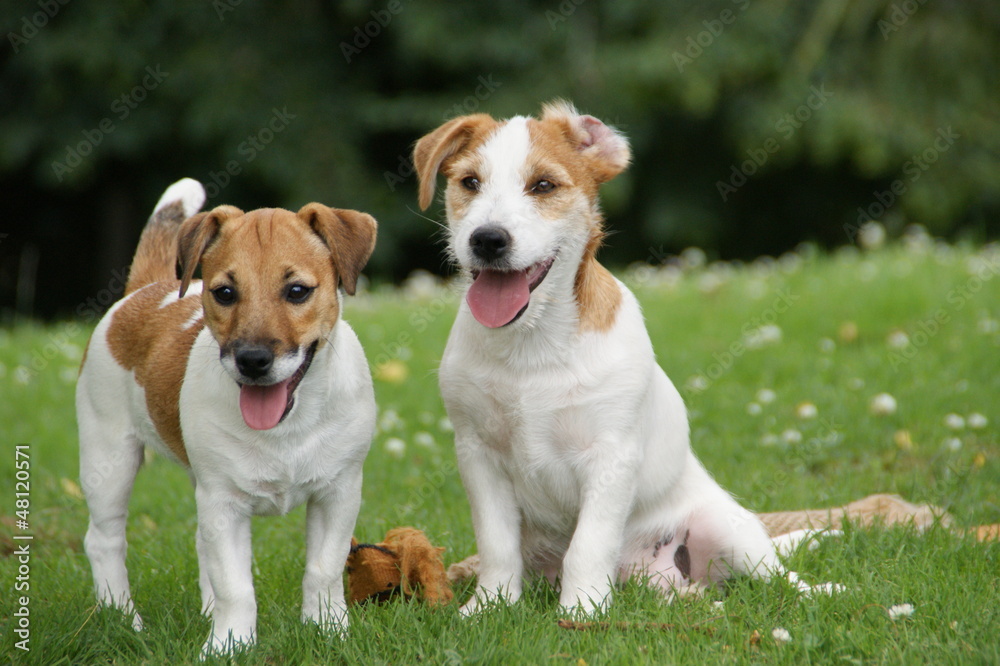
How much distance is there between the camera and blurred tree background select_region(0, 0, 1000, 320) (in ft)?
36.1

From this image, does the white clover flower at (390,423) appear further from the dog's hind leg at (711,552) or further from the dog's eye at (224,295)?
the dog's eye at (224,295)

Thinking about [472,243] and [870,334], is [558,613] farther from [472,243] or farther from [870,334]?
[870,334]

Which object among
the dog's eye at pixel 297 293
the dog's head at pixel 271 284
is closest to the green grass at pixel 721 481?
the dog's head at pixel 271 284

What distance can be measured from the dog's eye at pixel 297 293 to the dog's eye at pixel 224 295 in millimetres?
180

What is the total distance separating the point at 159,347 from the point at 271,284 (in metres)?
0.76

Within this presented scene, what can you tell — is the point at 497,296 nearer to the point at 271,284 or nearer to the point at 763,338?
the point at 271,284

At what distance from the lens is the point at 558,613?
3623mm

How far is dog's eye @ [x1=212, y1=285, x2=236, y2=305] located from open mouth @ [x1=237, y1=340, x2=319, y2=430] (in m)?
0.28

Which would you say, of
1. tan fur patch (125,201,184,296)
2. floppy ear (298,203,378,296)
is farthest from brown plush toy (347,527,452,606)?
tan fur patch (125,201,184,296)

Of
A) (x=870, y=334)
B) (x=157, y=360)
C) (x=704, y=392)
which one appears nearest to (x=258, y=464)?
(x=157, y=360)

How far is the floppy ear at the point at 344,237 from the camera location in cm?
358

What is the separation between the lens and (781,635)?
331 cm

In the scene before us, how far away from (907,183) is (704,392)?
614cm

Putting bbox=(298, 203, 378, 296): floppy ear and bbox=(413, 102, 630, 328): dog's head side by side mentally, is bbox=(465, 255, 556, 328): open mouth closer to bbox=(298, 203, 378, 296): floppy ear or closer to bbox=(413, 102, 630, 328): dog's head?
bbox=(413, 102, 630, 328): dog's head
